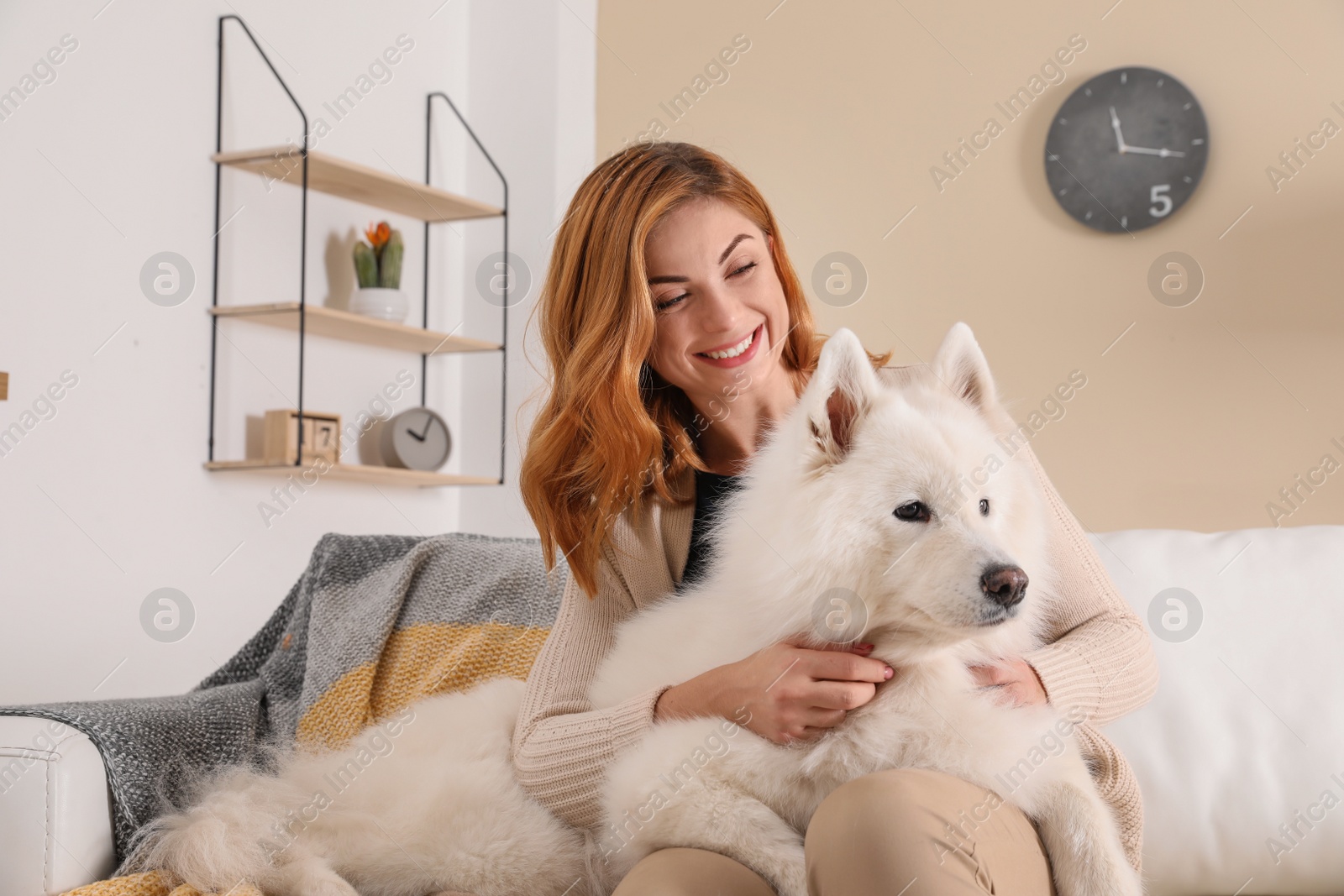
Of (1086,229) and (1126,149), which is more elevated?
(1126,149)

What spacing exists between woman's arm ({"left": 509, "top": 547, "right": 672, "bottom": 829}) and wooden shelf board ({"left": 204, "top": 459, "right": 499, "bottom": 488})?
6.46ft

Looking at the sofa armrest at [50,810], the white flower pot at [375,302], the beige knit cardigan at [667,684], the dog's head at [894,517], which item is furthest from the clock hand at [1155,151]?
the sofa armrest at [50,810]

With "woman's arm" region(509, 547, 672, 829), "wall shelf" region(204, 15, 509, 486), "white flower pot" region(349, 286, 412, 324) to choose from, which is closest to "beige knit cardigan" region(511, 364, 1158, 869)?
"woman's arm" region(509, 547, 672, 829)

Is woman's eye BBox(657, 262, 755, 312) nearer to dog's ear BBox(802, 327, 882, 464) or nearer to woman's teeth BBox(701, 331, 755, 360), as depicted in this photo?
woman's teeth BBox(701, 331, 755, 360)

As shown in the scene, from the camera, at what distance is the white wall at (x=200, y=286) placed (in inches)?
119

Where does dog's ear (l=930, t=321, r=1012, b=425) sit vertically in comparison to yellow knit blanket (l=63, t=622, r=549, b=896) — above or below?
above

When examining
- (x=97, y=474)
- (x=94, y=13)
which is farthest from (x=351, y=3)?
(x=97, y=474)

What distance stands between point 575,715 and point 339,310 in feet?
9.05

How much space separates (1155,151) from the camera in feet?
10.9

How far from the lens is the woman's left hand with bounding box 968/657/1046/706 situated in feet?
4.65

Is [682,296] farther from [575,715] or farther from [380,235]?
[380,235]

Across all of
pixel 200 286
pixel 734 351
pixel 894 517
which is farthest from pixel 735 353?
pixel 200 286

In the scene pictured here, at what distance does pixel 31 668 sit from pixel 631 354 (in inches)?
91.1

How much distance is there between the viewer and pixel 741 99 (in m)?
4.04
